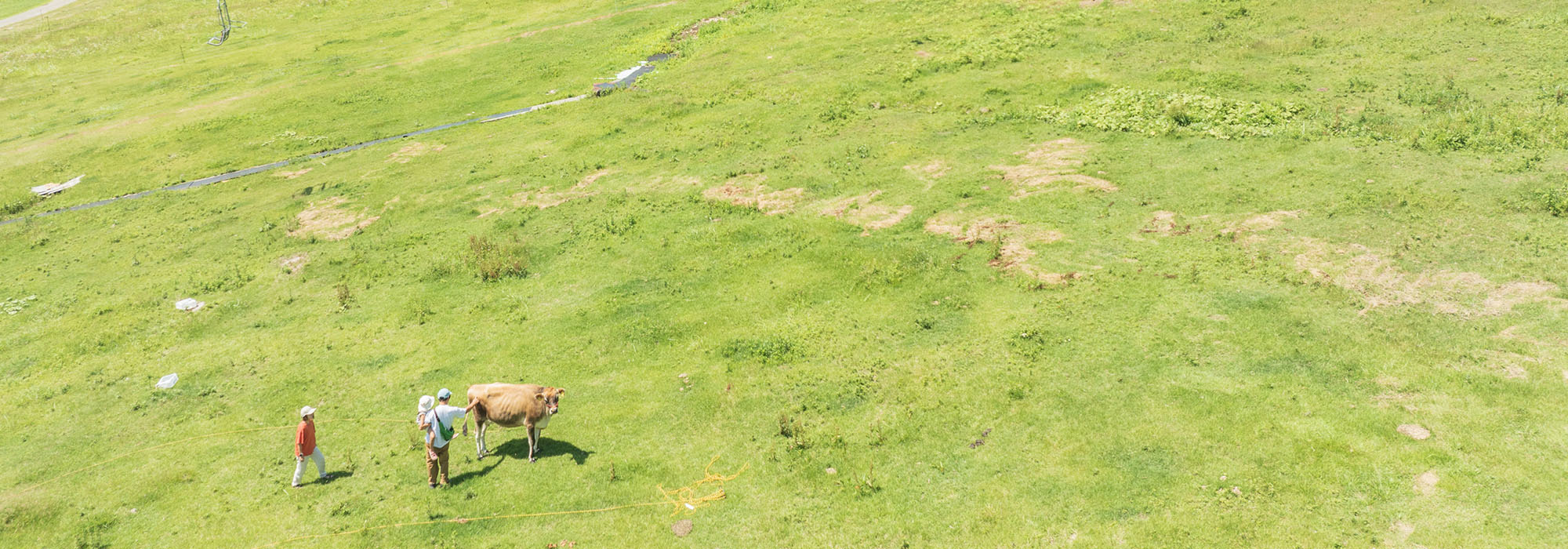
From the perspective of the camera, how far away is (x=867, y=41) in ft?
177

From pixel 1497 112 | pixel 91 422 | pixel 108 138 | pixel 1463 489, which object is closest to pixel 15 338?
pixel 91 422

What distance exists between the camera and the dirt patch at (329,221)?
37.4 m

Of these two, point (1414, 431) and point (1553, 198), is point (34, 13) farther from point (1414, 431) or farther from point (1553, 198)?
point (1553, 198)

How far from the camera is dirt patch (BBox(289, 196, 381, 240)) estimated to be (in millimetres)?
37438

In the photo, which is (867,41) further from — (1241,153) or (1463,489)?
(1463,489)

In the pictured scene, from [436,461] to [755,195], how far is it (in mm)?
19106

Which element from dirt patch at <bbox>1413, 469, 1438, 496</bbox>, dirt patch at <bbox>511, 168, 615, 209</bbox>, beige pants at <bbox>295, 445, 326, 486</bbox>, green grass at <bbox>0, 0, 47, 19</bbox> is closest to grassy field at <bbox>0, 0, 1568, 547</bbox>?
dirt patch at <bbox>1413, 469, 1438, 496</bbox>

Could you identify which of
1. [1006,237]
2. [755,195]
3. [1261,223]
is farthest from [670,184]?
[1261,223]

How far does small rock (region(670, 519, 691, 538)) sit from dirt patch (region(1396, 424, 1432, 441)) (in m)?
15.7

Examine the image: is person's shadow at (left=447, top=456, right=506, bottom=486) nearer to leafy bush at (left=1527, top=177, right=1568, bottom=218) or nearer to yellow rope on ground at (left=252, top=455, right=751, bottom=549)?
yellow rope on ground at (left=252, top=455, right=751, bottom=549)

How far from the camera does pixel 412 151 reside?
47.8 metres

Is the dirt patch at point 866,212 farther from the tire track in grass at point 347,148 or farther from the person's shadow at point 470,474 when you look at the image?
the tire track in grass at point 347,148

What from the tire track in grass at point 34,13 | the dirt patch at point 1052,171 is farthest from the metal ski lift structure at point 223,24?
the dirt patch at point 1052,171

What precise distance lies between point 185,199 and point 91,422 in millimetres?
25695
